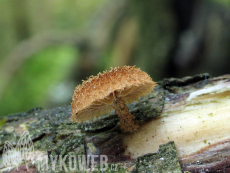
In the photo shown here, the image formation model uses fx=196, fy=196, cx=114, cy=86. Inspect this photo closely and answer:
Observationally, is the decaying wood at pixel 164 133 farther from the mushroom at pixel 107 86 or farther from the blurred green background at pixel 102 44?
the blurred green background at pixel 102 44

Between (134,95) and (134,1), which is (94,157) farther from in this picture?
(134,1)

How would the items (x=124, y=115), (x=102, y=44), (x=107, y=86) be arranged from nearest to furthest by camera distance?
(x=107, y=86) → (x=124, y=115) → (x=102, y=44)

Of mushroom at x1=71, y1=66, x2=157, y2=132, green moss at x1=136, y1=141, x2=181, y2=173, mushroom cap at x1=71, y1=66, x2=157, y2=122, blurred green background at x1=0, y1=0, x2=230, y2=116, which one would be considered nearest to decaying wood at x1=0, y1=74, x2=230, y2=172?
green moss at x1=136, y1=141, x2=181, y2=173

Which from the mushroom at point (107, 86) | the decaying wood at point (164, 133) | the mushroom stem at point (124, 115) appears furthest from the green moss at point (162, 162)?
the mushroom at point (107, 86)

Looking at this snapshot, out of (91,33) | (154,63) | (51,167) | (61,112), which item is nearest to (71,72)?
(91,33)

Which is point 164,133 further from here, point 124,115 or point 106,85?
point 106,85

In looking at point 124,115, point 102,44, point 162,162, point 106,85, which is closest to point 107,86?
point 106,85
